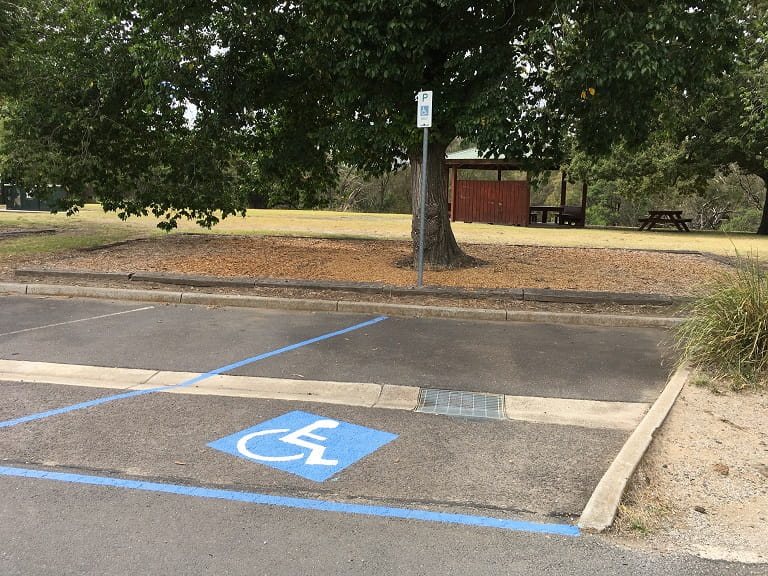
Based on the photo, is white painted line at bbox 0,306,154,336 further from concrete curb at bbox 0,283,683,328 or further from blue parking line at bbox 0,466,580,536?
blue parking line at bbox 0,466,580,536

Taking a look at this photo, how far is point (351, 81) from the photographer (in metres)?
9.75

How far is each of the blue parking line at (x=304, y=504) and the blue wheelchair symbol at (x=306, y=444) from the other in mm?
332

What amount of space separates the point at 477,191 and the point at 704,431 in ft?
80.9

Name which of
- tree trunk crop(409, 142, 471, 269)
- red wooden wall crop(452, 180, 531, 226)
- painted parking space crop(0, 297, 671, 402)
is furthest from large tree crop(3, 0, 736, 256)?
red wooden wall crop(452, 180, 531, 226)

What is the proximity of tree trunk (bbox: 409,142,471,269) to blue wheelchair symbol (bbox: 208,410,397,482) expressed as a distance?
23.3ft

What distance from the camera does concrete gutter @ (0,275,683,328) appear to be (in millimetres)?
8125

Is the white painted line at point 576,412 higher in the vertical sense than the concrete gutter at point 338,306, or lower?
lower

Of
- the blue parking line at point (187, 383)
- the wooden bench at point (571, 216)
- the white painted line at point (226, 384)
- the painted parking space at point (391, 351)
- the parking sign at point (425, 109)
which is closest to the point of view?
the blue parking line at point (187, 383)

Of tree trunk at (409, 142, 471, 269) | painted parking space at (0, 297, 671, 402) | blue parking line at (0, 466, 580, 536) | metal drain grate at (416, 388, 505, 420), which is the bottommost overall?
blue parking line at (0, 466, 580, 536)

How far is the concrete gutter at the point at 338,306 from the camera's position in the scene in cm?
812

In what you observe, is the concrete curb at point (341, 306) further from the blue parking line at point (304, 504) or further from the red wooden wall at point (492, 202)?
the red wooden wall at point (492, 202)

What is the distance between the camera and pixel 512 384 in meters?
5.64

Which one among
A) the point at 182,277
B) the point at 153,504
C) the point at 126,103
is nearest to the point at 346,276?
the point at 182,277

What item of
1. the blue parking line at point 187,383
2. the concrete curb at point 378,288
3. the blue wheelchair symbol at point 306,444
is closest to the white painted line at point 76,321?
the concrete curb at point 378,288
